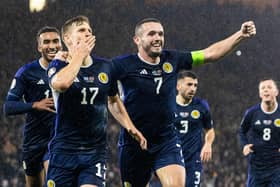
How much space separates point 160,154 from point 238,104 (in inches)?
303

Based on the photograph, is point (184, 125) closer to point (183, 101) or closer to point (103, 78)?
point (183, 101)

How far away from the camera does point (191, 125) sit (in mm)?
7199

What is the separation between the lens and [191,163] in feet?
23.5

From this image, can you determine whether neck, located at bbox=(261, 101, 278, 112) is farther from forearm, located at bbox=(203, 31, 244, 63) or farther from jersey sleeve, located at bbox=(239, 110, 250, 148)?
forearm, located at bbox=(203, 31, 244, 63)

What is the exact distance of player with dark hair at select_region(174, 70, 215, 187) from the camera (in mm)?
7133

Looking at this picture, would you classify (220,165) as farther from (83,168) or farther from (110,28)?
(83,168)

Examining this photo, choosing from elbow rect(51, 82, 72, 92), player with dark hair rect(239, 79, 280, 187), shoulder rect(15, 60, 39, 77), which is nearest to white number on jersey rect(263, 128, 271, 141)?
player with dark hair rect(239, 79, 280, 187)

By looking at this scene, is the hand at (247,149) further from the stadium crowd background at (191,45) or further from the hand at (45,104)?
the stadium crowd background at (191,45)

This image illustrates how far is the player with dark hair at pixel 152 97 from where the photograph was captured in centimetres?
509

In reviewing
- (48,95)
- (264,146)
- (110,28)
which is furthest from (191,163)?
(110,28)

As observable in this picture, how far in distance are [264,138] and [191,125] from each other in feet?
3.45

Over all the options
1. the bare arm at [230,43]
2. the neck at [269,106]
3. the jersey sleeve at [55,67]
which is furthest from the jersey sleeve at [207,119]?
the jersey sleeve at [55,67]

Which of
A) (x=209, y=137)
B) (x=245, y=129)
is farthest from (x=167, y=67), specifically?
(x=245, y=129)

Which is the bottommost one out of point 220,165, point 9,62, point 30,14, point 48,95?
point 220,165
